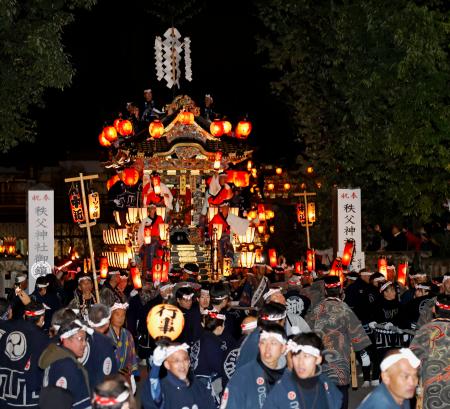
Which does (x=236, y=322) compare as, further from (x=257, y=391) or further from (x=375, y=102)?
(x=375, y=102)

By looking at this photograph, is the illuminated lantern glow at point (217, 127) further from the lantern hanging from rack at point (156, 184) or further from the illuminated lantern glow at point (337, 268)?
the illuminated lantern glow at point (337, 268)

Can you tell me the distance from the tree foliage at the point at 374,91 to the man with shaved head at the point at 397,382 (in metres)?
12.5

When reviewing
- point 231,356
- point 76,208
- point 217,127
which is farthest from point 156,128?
A: point 231,356

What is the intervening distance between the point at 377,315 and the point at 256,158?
2659 centimetres

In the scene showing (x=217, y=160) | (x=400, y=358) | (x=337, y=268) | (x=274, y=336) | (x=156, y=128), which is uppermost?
(x=156, y=128)

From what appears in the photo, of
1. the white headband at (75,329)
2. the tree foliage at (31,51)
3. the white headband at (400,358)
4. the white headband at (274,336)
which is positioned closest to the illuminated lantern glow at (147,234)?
the tree foliage at (31,51)

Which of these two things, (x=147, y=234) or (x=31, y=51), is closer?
(x=31, y=51)

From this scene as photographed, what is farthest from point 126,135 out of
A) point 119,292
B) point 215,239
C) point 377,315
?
point 377,315

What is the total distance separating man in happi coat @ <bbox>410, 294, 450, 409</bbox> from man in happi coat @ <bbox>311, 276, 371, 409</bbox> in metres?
1.15

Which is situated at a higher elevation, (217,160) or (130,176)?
(217,160)

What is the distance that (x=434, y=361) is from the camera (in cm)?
941

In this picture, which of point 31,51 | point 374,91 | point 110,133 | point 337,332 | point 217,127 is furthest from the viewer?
point 110,133

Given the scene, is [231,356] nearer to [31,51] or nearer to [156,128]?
[31,51]

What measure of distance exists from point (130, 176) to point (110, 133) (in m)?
1.75
